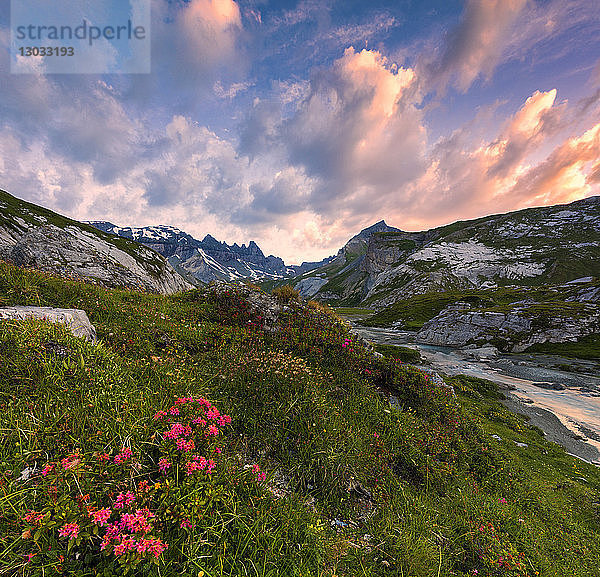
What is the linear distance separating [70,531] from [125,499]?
54 centimetres

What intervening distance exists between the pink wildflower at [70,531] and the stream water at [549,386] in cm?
2650

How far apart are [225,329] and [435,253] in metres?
194

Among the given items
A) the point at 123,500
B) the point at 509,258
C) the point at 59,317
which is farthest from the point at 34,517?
the point at 509,258

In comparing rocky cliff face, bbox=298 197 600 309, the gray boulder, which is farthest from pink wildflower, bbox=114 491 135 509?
rocky cliff face, bbox=298 197 600 309

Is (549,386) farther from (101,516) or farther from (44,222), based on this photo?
(44,222)

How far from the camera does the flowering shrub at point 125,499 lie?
2852mm

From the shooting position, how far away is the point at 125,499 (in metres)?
3.26

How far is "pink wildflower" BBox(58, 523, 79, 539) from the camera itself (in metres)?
2.77

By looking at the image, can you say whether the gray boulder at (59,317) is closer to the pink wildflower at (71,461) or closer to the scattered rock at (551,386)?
the pink wildflower at (71,461)

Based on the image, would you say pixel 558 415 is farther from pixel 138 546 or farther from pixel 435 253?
pixel 435 253

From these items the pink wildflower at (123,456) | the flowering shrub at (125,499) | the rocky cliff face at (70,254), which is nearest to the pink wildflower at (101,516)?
the flowering shrub at (125,499)

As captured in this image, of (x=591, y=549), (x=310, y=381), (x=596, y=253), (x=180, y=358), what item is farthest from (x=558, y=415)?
(x=596, y=253)

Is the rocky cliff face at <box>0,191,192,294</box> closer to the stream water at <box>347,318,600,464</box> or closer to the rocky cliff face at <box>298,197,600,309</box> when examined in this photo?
the stream water at <box>347,318,600,464</box>

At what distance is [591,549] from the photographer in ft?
25.4
